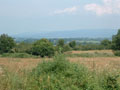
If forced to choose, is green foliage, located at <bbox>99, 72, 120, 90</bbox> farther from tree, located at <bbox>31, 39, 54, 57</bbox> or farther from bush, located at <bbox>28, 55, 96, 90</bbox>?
tree, located at <bbox>31, 39, 54, 57</bbox>

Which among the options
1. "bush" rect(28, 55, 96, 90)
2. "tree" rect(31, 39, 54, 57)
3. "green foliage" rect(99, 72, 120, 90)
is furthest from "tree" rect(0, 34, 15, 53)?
"green foliage" rect(99, 72, 120, 90)

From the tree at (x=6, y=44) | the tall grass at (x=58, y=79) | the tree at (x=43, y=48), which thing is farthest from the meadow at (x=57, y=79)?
the tree at (x=6, y=44)

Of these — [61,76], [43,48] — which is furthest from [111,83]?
[43,48]

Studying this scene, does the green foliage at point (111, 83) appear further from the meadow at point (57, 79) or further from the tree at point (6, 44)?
the tree at point (6, 44)

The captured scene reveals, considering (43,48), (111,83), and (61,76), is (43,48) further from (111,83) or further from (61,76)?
(111,83)

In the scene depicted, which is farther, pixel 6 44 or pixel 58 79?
pixel 6 44

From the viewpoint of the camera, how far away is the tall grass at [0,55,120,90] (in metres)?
4.04

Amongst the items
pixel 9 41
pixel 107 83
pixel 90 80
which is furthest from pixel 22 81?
pixel 9 41

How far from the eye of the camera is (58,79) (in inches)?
172

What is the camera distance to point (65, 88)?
4.05 metres

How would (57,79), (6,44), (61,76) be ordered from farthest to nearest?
(6,44) < (61,76) < (57,79)

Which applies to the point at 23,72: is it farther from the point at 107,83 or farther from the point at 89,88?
the point at 107,83

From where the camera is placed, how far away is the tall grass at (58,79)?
4.04 meters

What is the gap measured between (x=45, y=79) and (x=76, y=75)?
89 centimetres
